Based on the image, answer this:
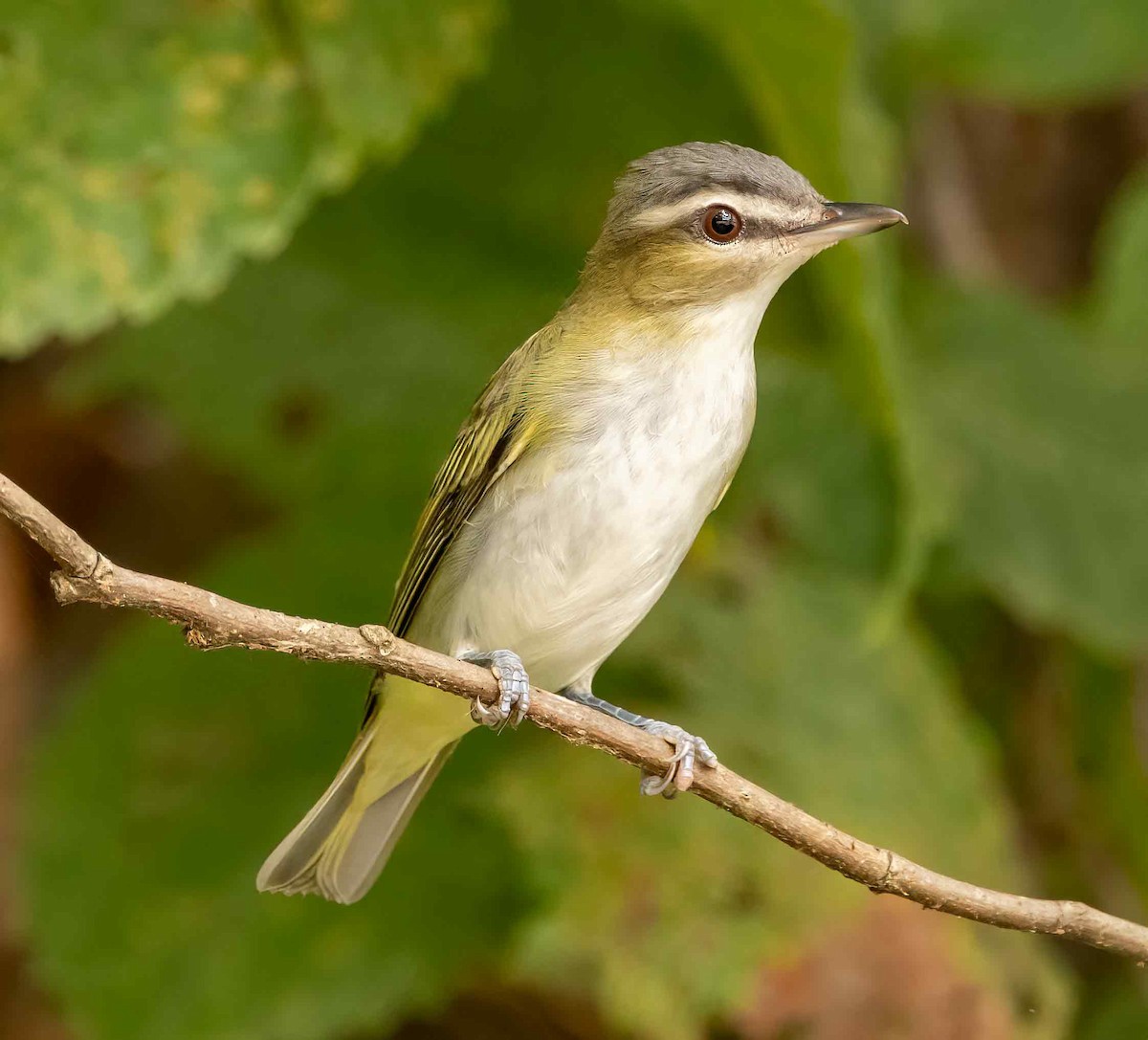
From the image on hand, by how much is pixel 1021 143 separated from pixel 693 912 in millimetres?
3453

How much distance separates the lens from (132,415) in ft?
17.3

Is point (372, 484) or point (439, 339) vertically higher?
point (439, 339)

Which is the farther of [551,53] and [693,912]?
[551,53]

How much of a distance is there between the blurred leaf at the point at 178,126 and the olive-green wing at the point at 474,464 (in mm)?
571

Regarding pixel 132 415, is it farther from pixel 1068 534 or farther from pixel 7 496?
pixel 7 496

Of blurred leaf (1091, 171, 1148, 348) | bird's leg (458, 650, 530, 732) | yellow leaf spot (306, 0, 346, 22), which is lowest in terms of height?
bird's leg (458, 650, 530, 732)

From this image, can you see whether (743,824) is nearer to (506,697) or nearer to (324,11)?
(506,697)

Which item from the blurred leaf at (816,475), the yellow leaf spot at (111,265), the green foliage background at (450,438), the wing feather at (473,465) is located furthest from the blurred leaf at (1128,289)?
the yellow leaf spot at (111,265)

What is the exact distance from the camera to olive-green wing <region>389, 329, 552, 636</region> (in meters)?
3.24

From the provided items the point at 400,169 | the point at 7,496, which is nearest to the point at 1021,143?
the point at 400,169

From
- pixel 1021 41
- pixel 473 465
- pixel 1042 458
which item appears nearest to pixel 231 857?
pixel 473 465

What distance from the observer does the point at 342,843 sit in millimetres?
3461

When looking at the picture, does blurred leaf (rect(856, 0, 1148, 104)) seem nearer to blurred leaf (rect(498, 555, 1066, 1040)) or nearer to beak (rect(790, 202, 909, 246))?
blurred leaf (rect(498, 555, 1066, 1040))

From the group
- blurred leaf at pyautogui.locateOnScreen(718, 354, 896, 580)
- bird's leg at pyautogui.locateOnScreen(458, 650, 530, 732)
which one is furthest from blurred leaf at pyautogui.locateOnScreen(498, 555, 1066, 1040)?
bird's leg at pyautogui.locateOnScreen(458, 650, 530, 732)
